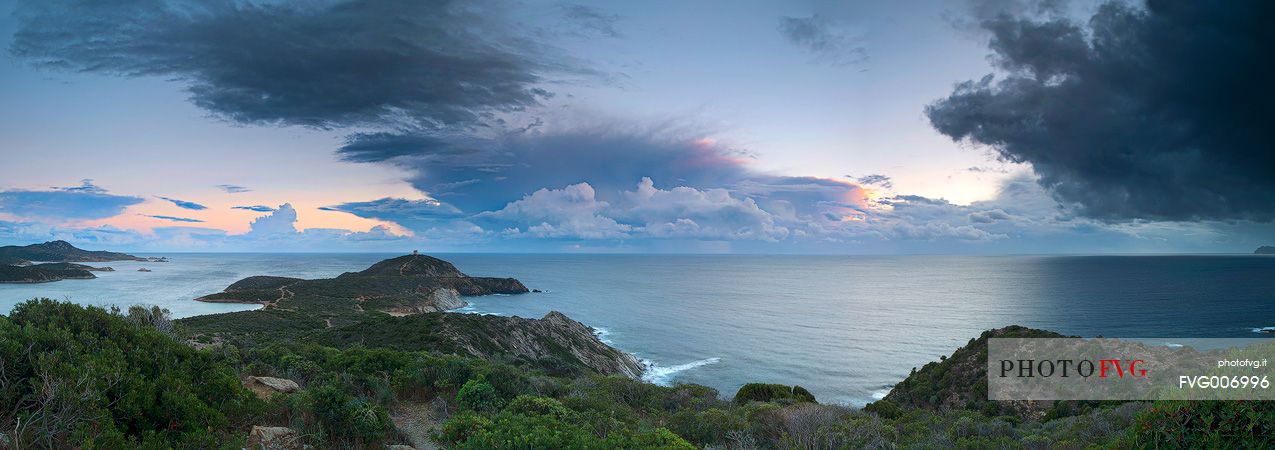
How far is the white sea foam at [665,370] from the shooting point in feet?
159

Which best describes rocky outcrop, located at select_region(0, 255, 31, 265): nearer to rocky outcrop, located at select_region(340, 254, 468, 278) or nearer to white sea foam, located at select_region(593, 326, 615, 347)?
rocky outcrop, located at select_region(340, 254, 468, 278)

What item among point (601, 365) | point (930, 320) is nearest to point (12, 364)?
point (601, 365)

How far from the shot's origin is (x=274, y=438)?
803 cm

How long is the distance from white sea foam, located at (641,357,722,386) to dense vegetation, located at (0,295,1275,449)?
1370 inches

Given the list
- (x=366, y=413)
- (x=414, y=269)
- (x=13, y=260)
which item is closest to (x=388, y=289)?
(x=414, y=269)

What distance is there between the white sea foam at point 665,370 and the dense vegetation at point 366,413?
34.8m

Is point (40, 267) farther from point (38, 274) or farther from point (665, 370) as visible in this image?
point (665, 370)

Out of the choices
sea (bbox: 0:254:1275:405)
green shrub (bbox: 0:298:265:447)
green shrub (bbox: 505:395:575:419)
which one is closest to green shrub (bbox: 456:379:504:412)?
green shrub (bbox: 505:395:575:419)

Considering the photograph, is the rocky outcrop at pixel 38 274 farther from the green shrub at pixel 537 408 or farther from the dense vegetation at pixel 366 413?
the green shrub at pixel 537 408

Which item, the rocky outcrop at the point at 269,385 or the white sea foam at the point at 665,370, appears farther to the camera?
the white sea foam at the point at 665,370

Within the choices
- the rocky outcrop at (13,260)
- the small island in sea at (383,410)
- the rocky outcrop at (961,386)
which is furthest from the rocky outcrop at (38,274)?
the rocky outcrop at (961,386)

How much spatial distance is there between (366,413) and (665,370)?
4544 cm

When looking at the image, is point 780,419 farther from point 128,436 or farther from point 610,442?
point 128,436

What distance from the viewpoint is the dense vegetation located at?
6164mm
